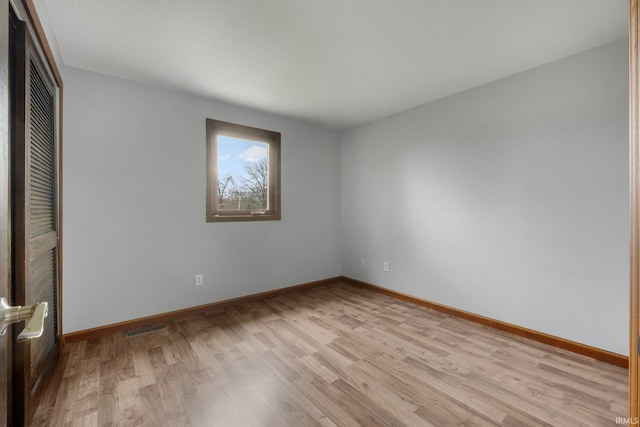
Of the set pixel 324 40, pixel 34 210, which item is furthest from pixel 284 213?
pixel 34 210

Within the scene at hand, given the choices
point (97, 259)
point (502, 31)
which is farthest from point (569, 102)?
point (97, 259)

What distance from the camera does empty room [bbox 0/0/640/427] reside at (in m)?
1.63

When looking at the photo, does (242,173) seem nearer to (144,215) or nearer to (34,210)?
(144,215)

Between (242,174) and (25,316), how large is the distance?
305 cm

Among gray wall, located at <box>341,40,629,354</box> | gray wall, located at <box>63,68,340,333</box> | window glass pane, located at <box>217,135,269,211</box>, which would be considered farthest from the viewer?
window glass pane, located at <box>217,135,269,211</box>

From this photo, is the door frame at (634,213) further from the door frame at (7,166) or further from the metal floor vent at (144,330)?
the metal floor vent at (144,330)

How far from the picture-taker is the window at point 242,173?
317cm

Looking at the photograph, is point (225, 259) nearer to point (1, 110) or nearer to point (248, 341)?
point (248, 341)

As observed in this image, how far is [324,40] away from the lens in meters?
2.03

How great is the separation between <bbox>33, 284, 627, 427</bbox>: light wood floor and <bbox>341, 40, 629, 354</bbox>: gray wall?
0.41 metres

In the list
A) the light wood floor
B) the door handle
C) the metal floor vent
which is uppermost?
the door handle

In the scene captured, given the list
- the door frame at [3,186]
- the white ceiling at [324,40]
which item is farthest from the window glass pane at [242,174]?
the door frame at [3,186]

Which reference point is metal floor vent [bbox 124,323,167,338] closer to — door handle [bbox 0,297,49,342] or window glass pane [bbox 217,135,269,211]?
window glass pane [bbox 217,135,269,211]

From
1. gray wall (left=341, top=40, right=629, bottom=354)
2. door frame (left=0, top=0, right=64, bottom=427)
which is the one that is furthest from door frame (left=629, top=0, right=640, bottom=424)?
gray wall (left=341, top=40, right=629, bottom=354)
